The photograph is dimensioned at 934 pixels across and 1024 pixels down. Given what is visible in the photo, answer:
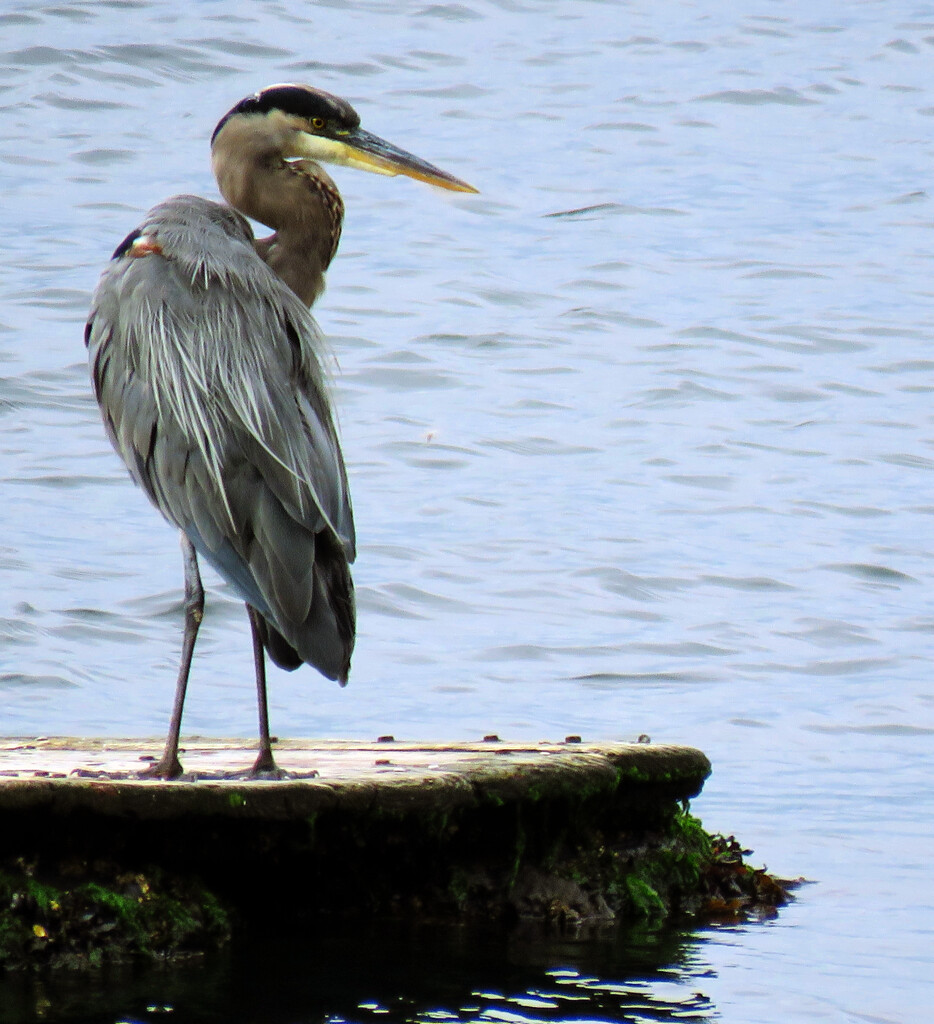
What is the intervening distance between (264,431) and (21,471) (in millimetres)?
9460

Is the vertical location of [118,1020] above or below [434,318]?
above

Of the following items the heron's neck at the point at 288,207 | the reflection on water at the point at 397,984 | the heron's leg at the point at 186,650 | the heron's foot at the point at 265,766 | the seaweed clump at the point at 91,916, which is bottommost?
the reflection on water at the point at 397,984

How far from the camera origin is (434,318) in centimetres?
1770

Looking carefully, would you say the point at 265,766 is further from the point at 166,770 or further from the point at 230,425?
the point at 230,425

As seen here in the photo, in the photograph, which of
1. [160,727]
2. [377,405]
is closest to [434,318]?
[377,405]

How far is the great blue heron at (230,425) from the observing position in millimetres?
4723

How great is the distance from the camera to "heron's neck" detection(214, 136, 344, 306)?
18.3ft

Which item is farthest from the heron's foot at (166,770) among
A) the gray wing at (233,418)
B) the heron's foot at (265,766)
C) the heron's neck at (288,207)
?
the heron's neck at (288,207)

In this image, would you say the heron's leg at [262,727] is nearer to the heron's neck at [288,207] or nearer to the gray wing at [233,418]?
the gray wing at [233,418]

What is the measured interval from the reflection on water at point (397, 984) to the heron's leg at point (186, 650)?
488mm

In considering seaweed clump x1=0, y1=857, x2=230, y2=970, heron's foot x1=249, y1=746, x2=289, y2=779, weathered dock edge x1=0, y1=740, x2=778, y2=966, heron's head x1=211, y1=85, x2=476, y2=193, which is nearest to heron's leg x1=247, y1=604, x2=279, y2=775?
heron's foot x1=249, y1=746, x2=289, y2=779

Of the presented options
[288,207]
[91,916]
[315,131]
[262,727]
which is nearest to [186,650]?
[262,727]

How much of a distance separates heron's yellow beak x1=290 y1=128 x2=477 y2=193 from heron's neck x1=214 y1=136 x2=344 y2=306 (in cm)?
11

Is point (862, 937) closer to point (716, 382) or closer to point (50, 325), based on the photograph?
point (716, 382)
